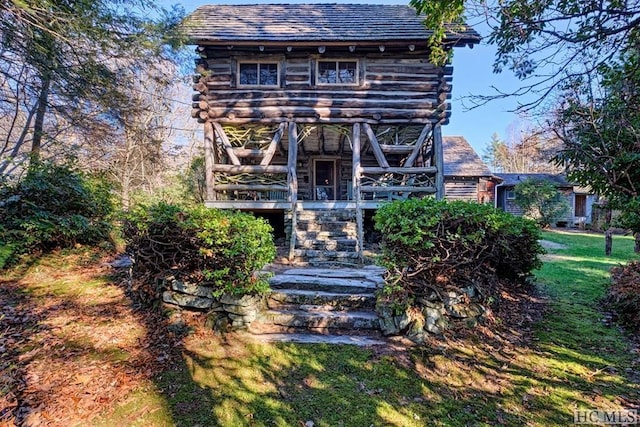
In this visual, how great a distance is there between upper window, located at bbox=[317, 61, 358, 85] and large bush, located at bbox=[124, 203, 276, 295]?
676 cm

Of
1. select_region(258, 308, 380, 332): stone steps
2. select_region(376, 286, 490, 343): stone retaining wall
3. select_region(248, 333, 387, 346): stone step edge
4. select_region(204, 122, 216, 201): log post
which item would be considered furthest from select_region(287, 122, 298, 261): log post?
select_region(376, 286, 490, 343): stone retaining wall

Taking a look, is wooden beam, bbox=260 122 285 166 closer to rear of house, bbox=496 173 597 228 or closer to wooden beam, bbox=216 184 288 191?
wooden beam, bbox=216 184 288 191

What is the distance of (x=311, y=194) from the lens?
14328 mm

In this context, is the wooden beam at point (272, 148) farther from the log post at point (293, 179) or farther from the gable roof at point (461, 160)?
the gable roof at point (461, 160)

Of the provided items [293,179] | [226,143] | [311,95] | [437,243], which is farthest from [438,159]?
[226,143]

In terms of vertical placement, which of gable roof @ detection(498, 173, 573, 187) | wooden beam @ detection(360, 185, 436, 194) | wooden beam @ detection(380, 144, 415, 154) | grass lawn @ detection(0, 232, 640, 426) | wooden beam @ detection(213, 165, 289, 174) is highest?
gable roof @ detection(498, 173, 573, 187)

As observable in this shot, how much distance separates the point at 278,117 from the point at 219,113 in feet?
5.86

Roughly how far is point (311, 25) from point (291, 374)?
33.5ft

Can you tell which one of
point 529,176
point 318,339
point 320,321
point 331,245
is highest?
point 529,176

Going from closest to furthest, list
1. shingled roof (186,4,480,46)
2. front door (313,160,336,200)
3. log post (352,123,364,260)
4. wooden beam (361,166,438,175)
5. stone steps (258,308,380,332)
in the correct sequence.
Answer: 1. stone steps (258,308,380,332)
2. log post (352,123,364,260)
3. shingled roof (186,4,480,46)
4. wooden beam (361,166,438,175)
5. front door (313,160,336,200)

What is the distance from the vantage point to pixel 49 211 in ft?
23.1

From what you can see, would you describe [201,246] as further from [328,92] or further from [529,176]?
[529,176]

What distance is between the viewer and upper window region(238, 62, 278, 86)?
970 cm

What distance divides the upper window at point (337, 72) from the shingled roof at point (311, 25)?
2.54 ft
